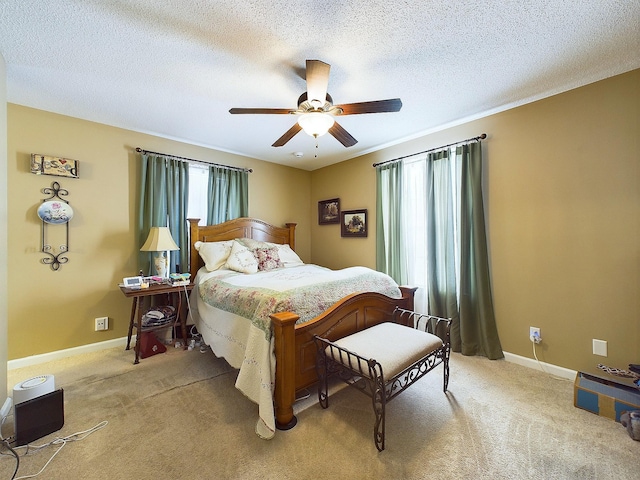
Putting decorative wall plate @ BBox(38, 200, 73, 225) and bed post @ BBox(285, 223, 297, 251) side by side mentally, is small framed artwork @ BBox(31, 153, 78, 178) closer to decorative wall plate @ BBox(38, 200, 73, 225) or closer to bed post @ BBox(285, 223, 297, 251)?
decorative wall plate @ BBox(38, 200, 73, 225)

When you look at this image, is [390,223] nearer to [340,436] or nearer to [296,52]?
[296,52]

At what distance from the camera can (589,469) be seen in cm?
137

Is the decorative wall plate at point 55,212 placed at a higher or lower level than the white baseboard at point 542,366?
higher

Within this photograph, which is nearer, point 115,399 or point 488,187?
point 115,399

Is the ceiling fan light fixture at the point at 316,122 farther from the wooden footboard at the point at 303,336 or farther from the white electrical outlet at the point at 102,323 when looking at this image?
the white electrical outlet at the point at 102,323

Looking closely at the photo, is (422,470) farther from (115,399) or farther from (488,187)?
(488,187)

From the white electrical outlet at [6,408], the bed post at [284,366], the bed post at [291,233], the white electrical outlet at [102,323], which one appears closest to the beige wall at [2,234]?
the white electrical outlet at [6,408]

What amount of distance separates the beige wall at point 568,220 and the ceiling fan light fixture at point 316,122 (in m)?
1.78

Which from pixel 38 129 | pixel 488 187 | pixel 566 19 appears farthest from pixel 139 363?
pixel 566 19

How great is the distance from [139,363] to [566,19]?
13.5 ft

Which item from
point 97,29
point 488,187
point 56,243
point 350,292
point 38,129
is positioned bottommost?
point 350,292

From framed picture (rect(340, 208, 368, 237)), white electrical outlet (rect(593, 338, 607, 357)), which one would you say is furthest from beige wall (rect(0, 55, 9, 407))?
white electrical outlet (rect(593, 338, 607, 357))

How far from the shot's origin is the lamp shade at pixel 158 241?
280 cm

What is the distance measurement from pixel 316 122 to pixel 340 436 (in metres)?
2.04
